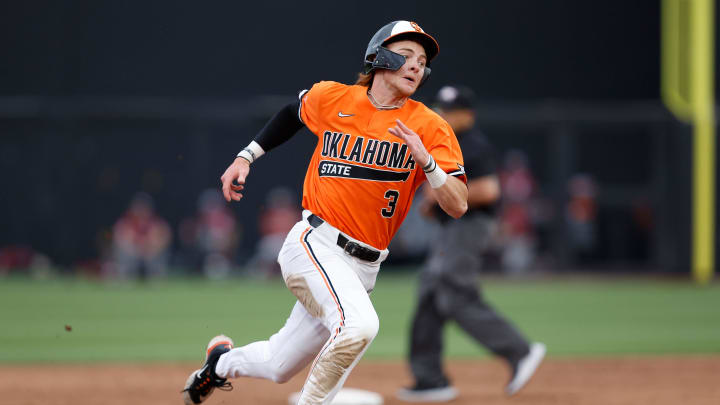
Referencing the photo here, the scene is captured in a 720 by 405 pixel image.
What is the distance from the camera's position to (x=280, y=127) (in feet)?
15.8

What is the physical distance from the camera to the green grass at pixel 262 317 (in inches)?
351

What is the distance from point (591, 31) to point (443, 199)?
625 inches

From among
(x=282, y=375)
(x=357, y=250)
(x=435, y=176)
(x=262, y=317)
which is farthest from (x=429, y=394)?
(x=262, y=317)

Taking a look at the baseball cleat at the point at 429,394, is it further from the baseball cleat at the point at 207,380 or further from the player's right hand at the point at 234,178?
the player's right hand at the point at 234,178

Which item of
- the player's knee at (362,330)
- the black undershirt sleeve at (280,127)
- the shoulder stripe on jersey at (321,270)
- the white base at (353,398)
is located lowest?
the white base at (353,398)

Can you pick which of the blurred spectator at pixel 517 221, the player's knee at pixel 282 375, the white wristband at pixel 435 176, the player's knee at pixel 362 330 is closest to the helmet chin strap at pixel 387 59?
the white wristband at pixel 435 176

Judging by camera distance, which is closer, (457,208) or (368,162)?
(457,208)

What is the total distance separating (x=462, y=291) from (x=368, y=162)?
2216 millimetres

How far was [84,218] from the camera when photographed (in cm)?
1703

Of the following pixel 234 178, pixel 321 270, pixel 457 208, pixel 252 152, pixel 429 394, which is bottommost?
pixel 429 394

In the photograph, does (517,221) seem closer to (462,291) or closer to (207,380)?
(462,291)

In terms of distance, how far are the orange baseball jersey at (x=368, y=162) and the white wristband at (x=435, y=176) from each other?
149 mm

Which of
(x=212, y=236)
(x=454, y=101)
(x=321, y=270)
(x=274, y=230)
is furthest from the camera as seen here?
(x=274, y=230)

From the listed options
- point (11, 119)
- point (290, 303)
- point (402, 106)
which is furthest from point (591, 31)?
point (402, 106)
